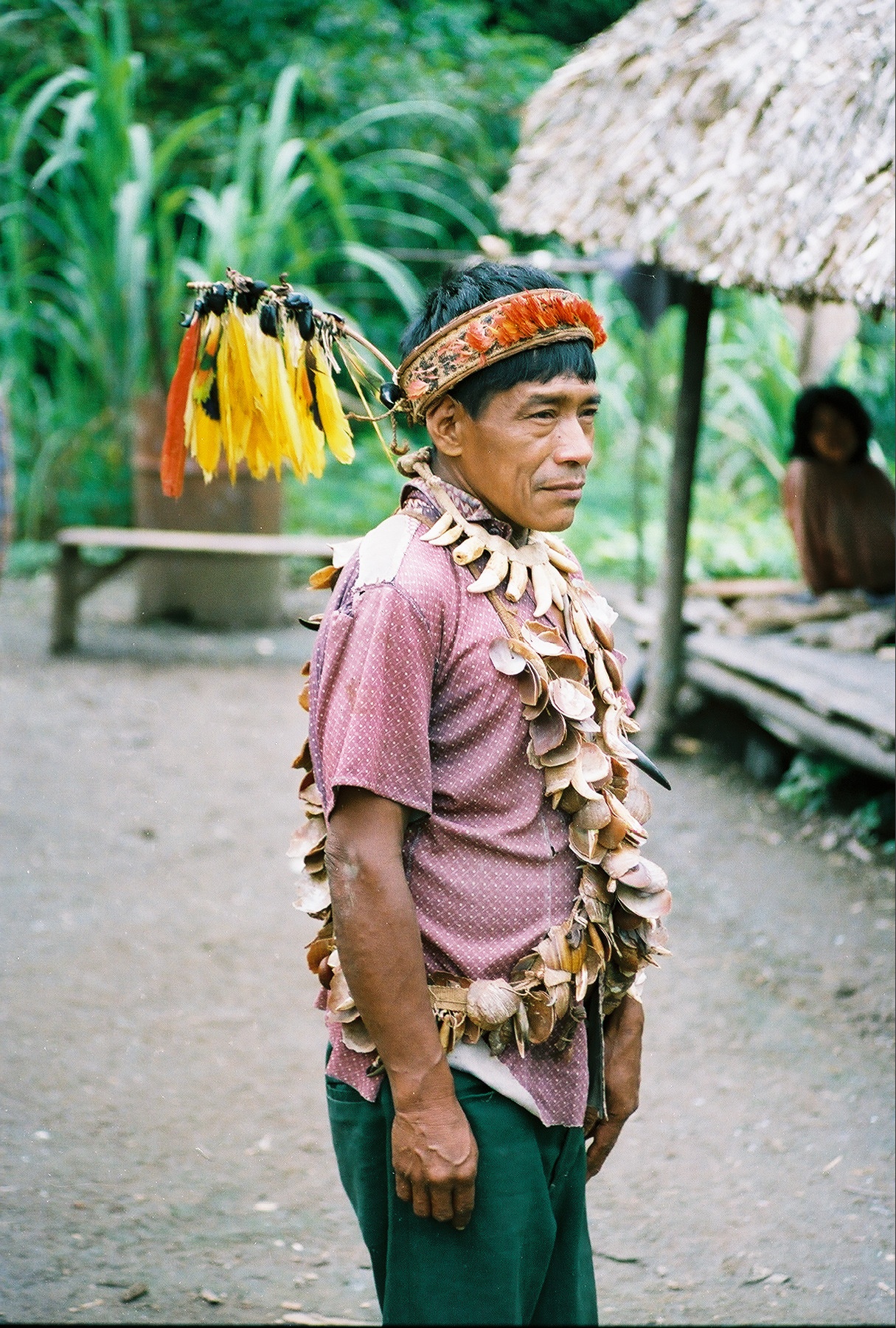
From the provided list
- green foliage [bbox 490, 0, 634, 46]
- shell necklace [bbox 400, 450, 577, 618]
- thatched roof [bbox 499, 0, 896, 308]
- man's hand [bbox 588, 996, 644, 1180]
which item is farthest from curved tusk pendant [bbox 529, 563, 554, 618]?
green foliage [bbox 490, 0, 634, 46]

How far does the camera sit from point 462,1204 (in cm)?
158

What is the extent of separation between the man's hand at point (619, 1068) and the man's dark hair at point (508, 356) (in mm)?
871

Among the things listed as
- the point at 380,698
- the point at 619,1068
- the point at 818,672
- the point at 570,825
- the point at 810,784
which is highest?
the point at 380,698

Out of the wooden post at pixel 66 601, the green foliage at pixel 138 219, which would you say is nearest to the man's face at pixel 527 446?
the green foliage at pixel 138 219

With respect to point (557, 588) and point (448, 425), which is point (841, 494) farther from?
point (448, 425)

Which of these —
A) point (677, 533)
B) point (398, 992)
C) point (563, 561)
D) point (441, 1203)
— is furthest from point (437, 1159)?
point (677, 533)

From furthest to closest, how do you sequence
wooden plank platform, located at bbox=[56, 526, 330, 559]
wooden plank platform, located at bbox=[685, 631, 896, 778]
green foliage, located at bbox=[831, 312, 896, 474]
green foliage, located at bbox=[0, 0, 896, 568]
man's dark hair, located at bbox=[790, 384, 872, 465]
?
green foliage, located at bbox=[831, 312, 896, 474] → green foliage, located at bbox=[0, 0, 896, 568] → wooden plank platform, located at bbox=[56, 526, 330, 559] → man's dark hair, located at bbox=[790, 384, 872, 465] → wooden plank platform, located at bbox=[685, 631, 896, 778]

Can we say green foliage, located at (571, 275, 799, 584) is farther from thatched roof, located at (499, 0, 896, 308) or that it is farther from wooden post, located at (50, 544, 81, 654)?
thatched roof, located at (499, 0, 896, 308)

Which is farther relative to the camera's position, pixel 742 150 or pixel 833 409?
pixel 833 409

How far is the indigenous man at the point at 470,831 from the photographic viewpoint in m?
1.55

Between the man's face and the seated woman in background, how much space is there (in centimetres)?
478

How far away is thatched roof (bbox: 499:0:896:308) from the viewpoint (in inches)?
156

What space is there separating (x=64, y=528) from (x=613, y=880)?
27.6ft

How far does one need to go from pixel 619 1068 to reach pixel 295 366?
1.07 m
